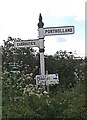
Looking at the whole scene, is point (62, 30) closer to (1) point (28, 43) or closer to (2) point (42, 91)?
(1) point (28, 43)

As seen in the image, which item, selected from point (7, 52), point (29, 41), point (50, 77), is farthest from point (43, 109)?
point (7, 52)

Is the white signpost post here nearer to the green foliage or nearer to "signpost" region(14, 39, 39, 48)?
"signpost" region(14, 39, 39, 48)

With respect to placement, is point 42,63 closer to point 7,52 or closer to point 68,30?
point 68,30

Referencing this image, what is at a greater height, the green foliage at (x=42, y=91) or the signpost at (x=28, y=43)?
the signpost at (x=28, y=43)

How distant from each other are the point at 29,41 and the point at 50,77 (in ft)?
4.50

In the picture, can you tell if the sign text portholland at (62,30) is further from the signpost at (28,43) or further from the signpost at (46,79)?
the signpost at (46,79)

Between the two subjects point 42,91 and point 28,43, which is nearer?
point 42,91

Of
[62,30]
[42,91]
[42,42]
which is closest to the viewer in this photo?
[42,91]

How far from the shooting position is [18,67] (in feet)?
48.0

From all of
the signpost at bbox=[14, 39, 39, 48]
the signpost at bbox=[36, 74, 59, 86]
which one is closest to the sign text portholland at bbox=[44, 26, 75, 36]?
the signpost at bbox=[14, 39, 39, 48]

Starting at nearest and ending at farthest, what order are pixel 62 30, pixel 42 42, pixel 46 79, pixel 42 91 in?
pixel 42 91 < pixel 46 79 < pixel 62 30 < pixel 42 42

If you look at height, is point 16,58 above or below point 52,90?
above

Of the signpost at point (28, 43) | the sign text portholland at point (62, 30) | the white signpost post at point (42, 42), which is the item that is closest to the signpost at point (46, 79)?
the white signpost post at point (42, 42)

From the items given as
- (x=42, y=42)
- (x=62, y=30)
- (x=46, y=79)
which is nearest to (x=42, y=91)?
(x=46, y=79)
